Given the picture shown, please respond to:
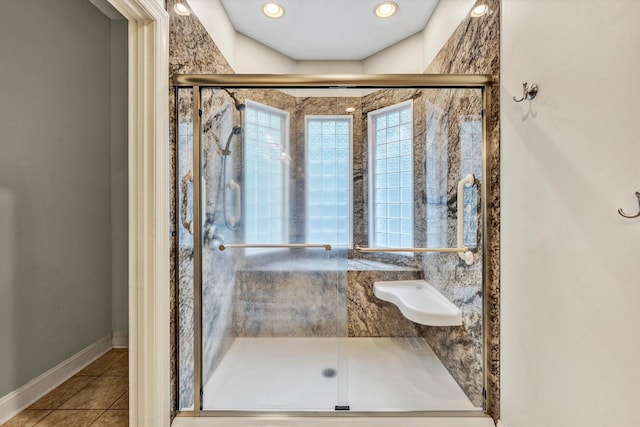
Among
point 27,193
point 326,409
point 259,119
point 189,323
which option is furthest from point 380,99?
point 27,193

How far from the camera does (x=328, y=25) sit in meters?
2.38

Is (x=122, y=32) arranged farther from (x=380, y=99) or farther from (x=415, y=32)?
(x=415, y=32)

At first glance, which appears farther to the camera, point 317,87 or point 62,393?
point 62,393

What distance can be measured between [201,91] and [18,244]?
138 centimetres

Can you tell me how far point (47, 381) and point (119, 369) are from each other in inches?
14.9

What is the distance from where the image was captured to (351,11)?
2.21 metres

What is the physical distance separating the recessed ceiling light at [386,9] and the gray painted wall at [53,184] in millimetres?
2141

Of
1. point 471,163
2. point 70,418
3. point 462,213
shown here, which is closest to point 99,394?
point 70,418

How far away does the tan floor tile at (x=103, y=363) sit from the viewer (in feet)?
6.36

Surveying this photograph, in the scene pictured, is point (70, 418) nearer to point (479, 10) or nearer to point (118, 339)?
point (118, 339)

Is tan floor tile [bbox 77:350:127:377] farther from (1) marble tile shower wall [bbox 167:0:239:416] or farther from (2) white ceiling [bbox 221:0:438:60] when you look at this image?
(2) white ceiling [bbox 221:0:438:60]

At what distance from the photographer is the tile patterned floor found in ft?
4.86

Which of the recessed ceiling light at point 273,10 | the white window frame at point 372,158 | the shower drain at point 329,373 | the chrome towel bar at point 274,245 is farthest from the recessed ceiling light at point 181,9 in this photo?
the shower drain at point 329,373

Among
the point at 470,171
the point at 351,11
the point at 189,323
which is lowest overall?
the point at 189,323
